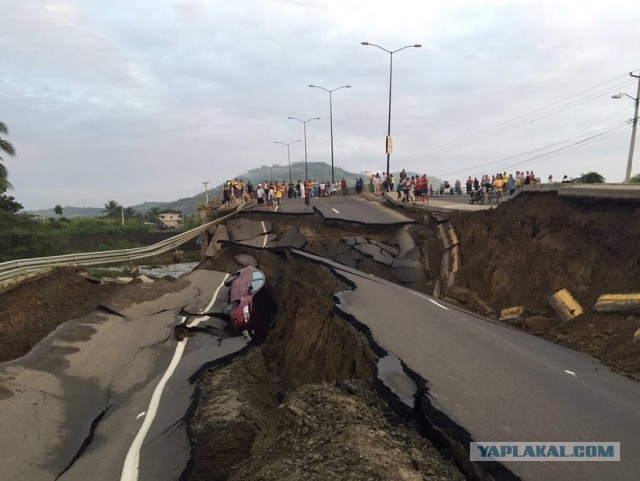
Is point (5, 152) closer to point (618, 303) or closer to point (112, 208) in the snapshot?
point (618, 303)

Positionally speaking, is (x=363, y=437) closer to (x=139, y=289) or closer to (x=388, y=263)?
(x=139, y=289)

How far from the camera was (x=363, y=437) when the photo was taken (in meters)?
3.87

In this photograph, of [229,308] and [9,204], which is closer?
[229,308]

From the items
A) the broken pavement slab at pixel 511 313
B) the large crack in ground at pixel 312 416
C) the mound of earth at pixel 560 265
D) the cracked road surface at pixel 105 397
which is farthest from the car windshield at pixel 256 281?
the broken pavement slab at pixel 511 313

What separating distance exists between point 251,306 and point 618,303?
8.47 m

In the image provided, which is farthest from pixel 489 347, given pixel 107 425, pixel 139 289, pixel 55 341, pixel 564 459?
pixel 139 289

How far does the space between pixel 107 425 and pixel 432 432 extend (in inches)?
193

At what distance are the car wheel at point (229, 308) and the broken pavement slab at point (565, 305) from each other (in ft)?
26.3

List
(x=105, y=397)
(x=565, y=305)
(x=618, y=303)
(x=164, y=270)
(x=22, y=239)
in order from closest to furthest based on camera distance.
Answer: (x=105, y=397), (x=618, y=303), (x=565, y=305), (x=22, y=239), (x=164, y=270)

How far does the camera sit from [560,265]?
1271 centimetres

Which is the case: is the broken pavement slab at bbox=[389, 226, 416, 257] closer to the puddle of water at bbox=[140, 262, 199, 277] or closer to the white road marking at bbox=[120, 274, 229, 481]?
the white road marking at bbox=[120, 274, 229, 481]

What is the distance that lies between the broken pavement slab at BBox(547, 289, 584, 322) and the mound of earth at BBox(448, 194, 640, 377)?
Result: 13 cm

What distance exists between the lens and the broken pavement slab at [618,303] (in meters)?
9.74

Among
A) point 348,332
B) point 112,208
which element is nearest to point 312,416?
point 348,332
